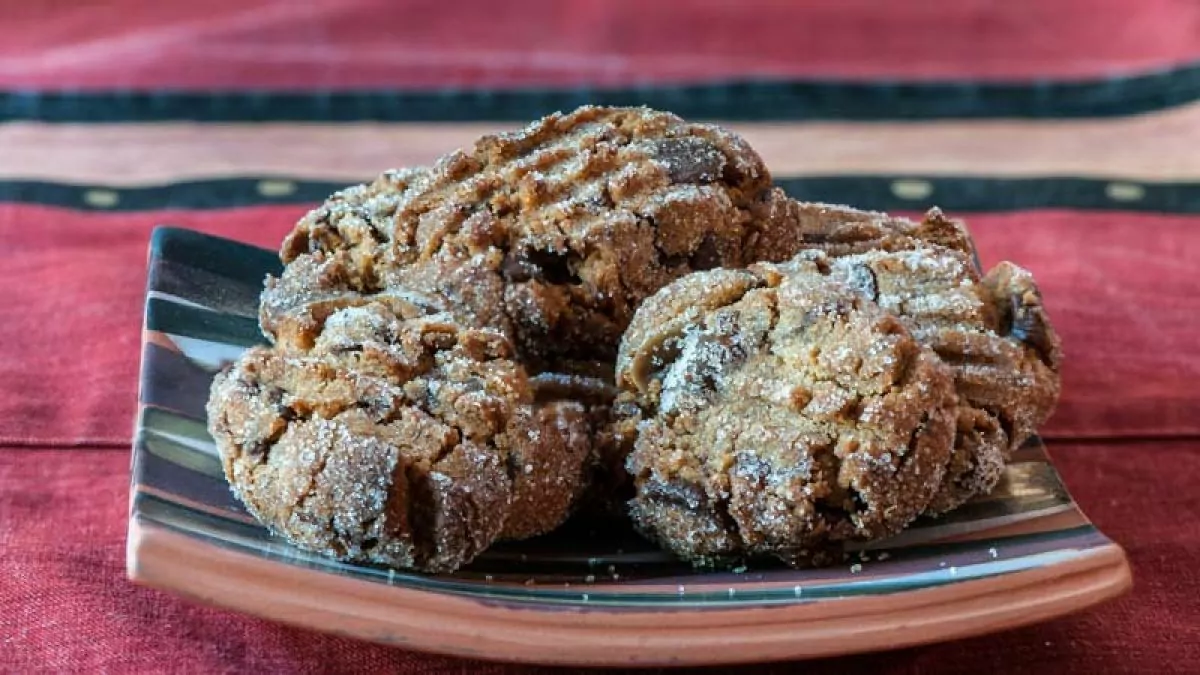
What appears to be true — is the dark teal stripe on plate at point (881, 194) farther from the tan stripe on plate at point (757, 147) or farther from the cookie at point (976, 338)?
the cookie at point (976, 338)

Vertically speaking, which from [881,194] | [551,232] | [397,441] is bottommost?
[881,194]

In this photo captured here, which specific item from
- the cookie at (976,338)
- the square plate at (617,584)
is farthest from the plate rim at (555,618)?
the cookie at (976,338)

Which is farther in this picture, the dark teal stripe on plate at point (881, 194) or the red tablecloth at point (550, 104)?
the dark teal stripe on plate at point (881, 194)

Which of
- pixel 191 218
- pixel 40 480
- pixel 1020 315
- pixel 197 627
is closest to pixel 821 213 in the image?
pixel 1020 315

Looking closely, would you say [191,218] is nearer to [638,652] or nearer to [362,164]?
[362,164]

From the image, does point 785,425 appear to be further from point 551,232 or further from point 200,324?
point 200,324

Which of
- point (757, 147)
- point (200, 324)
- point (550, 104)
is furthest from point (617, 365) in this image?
point (550, 104)
